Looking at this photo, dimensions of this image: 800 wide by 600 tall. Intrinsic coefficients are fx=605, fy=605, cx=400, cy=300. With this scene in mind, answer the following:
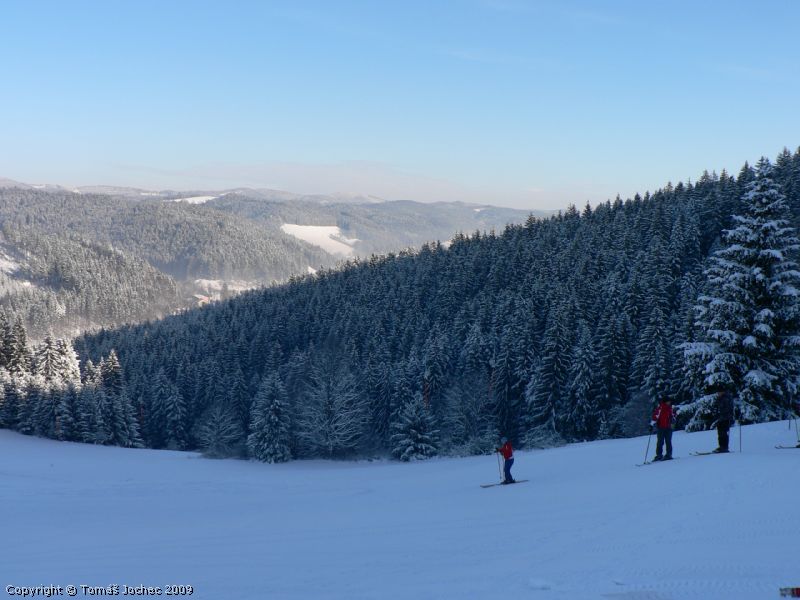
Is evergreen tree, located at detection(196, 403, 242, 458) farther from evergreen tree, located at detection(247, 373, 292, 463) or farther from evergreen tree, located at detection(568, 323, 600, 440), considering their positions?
evergreen tree, located at detection(568, 323, 600, 440)

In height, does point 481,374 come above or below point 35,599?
below

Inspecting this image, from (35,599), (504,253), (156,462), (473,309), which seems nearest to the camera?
(35,599)

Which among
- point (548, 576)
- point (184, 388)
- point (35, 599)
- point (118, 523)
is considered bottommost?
point (184, 388)

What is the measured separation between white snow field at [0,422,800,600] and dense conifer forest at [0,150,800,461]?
6.31 metres

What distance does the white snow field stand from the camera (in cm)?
880

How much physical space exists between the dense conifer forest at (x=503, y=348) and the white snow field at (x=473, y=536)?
6.31m

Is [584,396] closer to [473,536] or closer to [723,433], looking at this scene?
[723,433]

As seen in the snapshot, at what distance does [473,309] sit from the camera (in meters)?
79.2

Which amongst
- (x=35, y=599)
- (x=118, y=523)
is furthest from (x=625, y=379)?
(x=35, y=599)

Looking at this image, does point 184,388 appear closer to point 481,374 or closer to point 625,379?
point 481,374

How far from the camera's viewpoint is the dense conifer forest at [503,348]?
1001 inches

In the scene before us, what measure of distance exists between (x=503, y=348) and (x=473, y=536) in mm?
50337

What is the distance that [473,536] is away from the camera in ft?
41.8

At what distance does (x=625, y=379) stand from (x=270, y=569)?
151 feet
